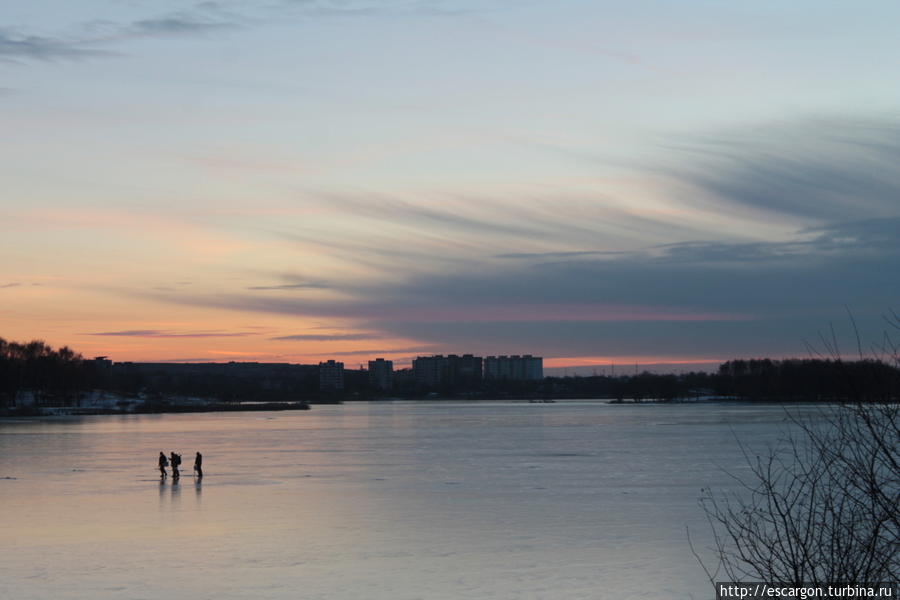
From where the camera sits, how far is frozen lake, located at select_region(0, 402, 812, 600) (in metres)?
15.5

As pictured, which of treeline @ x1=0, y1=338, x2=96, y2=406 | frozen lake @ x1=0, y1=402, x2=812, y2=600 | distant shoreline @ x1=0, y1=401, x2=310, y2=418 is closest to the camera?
frozen lake @ x1=0, y1=402, x2=812, y2=600

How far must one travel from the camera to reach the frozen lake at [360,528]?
15508 mm

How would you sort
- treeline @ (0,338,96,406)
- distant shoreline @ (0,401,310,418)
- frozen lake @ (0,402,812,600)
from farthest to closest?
treeline @ (0,338,96,406) → distant shoreline @ (0,401,310,418) → frozen lake @ (0,402,812,600)

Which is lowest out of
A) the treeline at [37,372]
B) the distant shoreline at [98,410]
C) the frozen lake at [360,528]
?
the distant shoreline at [98,410]

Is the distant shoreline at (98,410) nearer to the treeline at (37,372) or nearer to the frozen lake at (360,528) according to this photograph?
the treeline at (37,372)

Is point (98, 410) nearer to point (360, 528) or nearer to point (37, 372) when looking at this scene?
point (37, 372)

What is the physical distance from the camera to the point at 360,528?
21250 millimetres

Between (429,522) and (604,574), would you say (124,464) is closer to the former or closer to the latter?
(429,522)

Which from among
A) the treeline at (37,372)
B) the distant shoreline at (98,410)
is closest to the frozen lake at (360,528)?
the distant shoreline at (98,410)

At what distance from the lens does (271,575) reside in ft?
53.0

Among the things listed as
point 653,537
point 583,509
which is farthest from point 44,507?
point 653,537

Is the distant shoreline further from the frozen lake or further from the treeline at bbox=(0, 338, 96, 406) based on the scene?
the frozen lake

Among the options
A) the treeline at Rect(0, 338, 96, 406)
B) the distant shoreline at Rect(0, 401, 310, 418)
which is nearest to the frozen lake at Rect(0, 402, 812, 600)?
the distant shoreline at Rect(0, 401, 310, 418)

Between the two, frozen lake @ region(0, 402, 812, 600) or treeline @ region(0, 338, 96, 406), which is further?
treeline @ region(0, 338, 96, 406)
